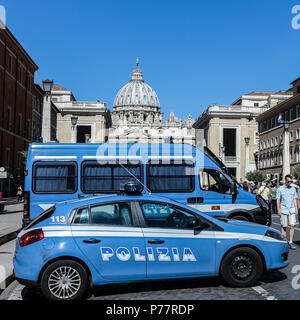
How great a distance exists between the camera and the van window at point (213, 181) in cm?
1312

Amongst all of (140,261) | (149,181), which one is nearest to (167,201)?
(140,261)

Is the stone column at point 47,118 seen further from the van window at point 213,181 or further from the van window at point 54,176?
the van window at point 213,181

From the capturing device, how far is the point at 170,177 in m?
13.2

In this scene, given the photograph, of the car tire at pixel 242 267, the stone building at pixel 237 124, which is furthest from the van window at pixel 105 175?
the stone building at pixel 237 124

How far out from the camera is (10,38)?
42125 millimetres

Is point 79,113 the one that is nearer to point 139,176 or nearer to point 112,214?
point 139,176

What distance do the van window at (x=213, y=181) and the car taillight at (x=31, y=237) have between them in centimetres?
691

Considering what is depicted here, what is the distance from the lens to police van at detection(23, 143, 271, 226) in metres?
13.0

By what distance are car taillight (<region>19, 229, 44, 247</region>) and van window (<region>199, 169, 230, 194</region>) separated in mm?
6907

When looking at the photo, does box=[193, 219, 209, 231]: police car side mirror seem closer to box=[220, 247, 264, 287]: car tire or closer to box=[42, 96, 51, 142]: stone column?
box=[220, 247, 264, 287]: car tire

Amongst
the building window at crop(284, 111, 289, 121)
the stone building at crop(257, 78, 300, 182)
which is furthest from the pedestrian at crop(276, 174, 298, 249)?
the building window at crop(284, 111, 289, 121)

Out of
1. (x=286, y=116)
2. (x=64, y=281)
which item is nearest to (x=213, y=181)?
(x=64, y=281)
